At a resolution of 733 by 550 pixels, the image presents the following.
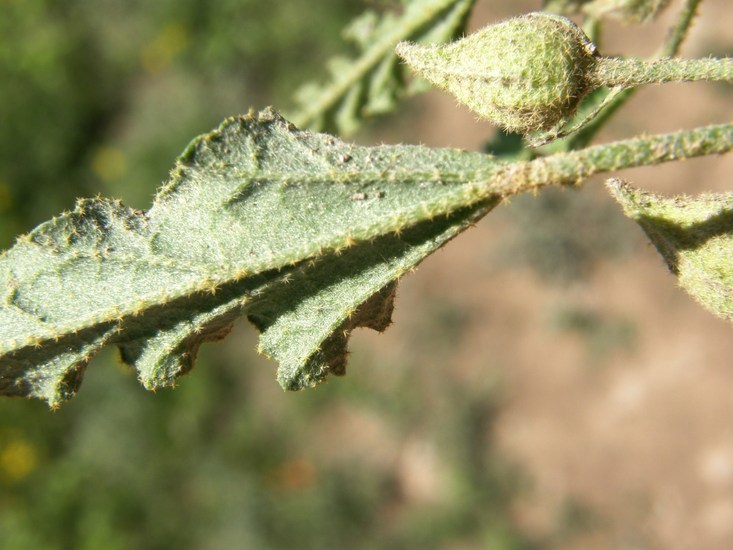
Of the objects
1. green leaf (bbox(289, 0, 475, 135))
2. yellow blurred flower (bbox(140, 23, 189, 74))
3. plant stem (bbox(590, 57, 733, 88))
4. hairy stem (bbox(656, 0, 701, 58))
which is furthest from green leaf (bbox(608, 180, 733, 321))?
yellow blurred flower (bbox(140, 23, 189, 74))

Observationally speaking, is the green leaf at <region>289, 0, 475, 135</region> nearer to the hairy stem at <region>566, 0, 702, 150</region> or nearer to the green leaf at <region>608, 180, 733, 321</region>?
the hairy stem at <region>566, 0, 702, 150</region>

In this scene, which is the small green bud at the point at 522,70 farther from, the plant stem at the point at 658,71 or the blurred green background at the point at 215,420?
the blurred green background at the point at 215,420

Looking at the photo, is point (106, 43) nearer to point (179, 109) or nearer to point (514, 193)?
point (179, 109)

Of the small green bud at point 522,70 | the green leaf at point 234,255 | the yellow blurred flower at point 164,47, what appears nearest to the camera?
the small green bud at point 522,70

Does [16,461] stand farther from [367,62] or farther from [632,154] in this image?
[632,154]

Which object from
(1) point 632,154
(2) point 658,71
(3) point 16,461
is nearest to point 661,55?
(2) point 658,71

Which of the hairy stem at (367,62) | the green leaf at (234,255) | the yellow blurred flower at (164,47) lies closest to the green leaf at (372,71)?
the hairy stem at (367,62)
